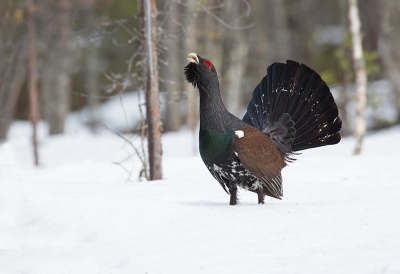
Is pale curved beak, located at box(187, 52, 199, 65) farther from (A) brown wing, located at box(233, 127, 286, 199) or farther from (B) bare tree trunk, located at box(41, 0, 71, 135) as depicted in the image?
(B) bare tree trunk, located at box(41, 0, 71, 135)

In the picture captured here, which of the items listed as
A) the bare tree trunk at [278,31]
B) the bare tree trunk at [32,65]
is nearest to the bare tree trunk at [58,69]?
Result: the bare tree trunk at [32,65]

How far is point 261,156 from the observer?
5.79 metres

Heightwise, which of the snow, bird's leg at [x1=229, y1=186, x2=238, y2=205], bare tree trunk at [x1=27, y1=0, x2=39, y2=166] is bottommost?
the snow

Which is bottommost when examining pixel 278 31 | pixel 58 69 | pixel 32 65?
pixel 32 65

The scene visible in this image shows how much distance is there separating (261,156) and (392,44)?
15.5 m

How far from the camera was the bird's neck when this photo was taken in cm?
554

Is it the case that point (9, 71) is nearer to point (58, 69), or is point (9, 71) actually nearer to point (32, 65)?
point (32, 65)

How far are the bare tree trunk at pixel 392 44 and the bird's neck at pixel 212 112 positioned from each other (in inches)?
561

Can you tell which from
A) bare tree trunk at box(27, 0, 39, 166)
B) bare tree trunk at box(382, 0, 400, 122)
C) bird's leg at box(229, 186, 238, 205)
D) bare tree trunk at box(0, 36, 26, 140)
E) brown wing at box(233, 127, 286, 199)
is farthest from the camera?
bare tree trunk at box(382, 0, 400, 122)

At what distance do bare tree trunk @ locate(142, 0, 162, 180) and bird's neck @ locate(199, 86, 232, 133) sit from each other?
7.49 feet

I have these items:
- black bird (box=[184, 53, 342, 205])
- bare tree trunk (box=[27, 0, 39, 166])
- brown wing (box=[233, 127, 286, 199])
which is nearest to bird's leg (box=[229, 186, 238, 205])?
black bird (box=[184, 53, 342, 205])

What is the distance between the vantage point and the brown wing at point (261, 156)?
5555 millimetres

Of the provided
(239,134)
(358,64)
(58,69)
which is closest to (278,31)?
(58,69)

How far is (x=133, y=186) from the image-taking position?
709cm
